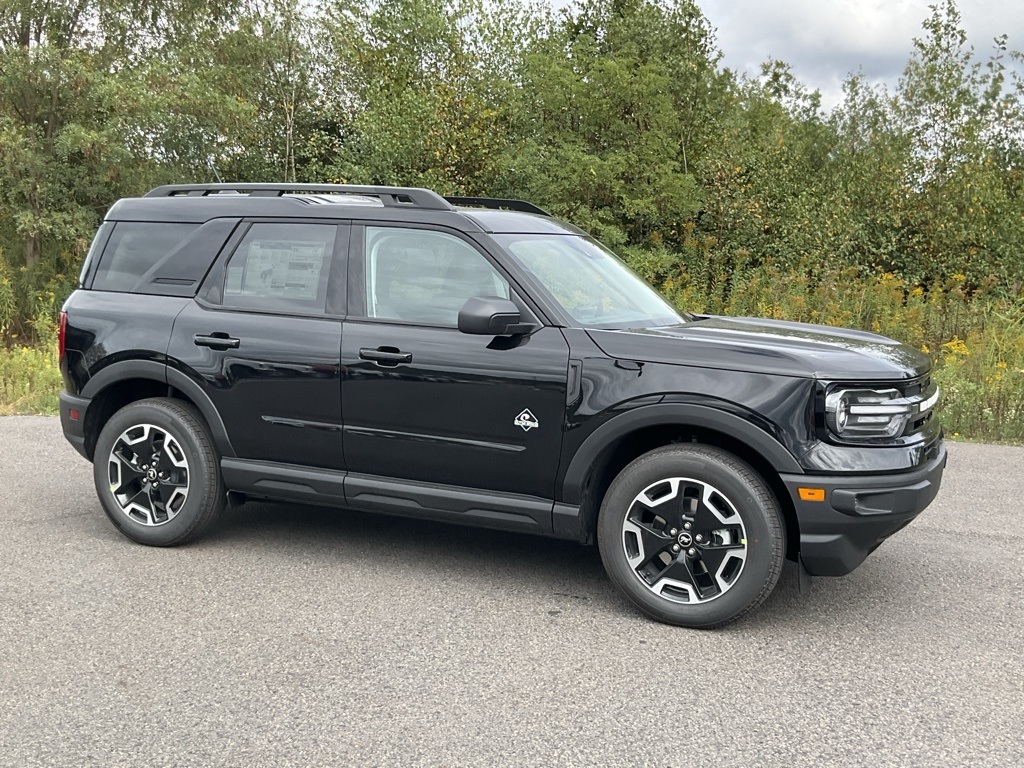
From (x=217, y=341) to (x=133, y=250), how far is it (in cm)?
92

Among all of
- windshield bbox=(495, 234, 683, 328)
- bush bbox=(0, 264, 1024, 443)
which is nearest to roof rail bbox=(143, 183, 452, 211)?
windshield bbox=(495, 234, 683, 328)

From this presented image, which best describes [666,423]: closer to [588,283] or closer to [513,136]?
[588,283]

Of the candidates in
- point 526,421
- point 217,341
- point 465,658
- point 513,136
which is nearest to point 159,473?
point 217,341

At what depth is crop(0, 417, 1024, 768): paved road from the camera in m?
3.26

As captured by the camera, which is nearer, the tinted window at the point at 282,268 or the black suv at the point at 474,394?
the black suv at the point at 474,394

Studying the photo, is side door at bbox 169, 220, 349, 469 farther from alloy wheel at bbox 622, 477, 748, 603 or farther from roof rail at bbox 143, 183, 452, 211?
alloy wheel at bbox 622, 477, 748, 603

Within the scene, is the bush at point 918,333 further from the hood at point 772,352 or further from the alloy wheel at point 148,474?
the alloy wheel at point 148,474

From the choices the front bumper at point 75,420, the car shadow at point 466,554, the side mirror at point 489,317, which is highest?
the side mirror at point 489,317

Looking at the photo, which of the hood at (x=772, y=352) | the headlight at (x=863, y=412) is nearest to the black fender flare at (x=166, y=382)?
the hood at (x=772, y=352)

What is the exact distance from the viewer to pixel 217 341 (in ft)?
17.2

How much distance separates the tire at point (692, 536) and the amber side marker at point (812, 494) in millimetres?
145

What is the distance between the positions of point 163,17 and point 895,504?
21945mm

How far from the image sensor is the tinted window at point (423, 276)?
481 centimetres

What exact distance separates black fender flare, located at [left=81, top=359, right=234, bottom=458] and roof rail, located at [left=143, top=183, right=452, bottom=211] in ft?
3.40
